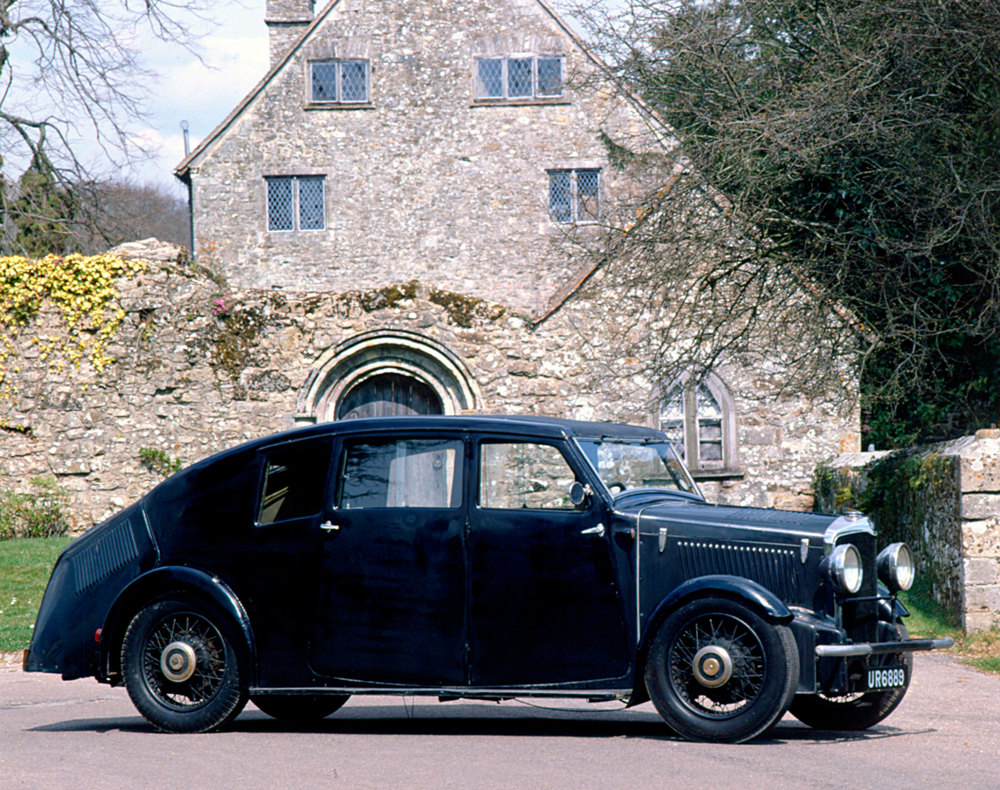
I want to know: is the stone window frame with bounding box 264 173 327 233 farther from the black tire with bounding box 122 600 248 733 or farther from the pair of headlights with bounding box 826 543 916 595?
the pair of headlights with bounding box 826 543 916 595

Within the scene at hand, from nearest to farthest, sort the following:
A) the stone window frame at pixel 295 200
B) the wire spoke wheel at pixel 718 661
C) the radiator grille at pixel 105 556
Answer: the wire spoke wheel at pixel 718 661 < the radiator grille at pixel 105 556 < the stone window frame at pixel 295 200

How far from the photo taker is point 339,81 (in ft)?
92.8

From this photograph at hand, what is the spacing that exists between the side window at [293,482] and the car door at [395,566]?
0.13 m

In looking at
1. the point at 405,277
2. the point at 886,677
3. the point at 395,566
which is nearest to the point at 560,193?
the point at 405,277

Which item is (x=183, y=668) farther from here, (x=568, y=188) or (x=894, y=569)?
(x=568, y=188)

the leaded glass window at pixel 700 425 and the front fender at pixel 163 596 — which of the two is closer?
the front fender at pixel 163 596

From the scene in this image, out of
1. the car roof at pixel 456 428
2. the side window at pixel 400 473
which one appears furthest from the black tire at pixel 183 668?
the side window at pixel 400 473

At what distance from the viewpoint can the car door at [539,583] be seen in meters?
7.01

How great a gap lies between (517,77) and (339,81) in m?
3.98

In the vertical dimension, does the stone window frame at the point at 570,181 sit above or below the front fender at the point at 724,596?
above

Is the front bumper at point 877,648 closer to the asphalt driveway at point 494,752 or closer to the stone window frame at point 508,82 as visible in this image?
the asphalt driveway at point 494,752

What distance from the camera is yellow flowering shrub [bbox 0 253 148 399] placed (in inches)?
802

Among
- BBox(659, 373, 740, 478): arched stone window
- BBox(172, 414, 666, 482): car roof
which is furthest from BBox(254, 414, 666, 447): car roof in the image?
BBox(659, 373, 740, 478): arched stone window

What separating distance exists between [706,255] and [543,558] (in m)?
10.2
